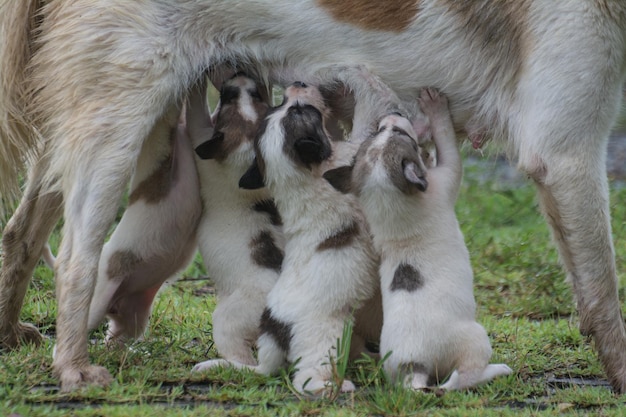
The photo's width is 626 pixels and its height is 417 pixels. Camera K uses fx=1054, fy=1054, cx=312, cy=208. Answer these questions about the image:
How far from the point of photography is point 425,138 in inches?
210

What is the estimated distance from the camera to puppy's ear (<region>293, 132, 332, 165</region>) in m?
4.90

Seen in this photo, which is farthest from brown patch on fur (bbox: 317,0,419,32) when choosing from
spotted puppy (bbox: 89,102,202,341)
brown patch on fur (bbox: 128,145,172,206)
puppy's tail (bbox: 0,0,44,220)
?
puppy's tail (bbox: 0,0,44,220)

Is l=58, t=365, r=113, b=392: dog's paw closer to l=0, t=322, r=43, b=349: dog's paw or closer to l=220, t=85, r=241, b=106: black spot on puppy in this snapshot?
l=0, t=322, r=43, b=349: dog's paw

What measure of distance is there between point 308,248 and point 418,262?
0.51 meters

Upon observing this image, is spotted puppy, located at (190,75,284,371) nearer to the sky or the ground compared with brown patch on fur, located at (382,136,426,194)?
nearer to the ground

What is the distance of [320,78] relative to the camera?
5293mm

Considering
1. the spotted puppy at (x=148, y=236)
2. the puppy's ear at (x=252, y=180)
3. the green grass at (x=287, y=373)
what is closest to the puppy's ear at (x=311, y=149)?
the puppy's ear at (x=252, y=180)

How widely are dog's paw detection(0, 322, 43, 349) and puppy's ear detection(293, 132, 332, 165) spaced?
176 cm

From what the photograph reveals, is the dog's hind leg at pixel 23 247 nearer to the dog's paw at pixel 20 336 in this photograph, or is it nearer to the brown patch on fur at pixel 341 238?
the dog's paw at pixel 20 336

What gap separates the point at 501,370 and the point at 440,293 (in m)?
0.54

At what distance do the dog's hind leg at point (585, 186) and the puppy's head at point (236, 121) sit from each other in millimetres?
1389

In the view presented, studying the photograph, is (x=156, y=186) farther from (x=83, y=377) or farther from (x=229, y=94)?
(x=83, y=377)

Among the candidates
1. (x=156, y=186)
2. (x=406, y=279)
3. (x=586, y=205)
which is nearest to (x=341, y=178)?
(x=406, y=279)

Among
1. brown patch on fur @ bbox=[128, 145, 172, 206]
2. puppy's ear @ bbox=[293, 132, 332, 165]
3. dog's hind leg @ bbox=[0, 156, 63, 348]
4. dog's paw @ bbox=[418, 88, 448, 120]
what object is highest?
dog's paw @ bbox=[418, 88, 448, 120]
